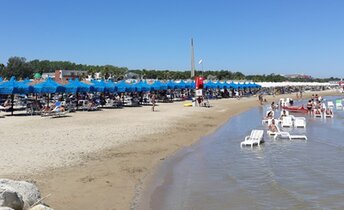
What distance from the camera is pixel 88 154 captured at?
44.3 feet

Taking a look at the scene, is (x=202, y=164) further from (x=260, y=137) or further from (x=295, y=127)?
(x=295, y=127)

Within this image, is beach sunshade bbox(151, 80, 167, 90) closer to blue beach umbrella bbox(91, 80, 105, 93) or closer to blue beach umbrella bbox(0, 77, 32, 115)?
blue beach umbrella bbox(91, 80, 105, 93)

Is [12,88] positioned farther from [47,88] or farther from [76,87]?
[76,87]

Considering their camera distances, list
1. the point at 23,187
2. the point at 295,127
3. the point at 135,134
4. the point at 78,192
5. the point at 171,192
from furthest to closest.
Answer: the point at 295,127, the point at 135,134, the point at 171,192, the point at 78,192, the point at 23,187

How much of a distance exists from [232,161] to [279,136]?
6.73m

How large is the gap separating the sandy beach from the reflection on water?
76 centimetres

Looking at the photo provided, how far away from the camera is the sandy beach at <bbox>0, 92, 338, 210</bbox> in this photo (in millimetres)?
9156

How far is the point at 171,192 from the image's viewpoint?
9.77m

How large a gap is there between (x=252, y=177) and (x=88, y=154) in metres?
5.29

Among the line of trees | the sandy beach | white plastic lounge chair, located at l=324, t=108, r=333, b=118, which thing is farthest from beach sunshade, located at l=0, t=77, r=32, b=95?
the line of trees

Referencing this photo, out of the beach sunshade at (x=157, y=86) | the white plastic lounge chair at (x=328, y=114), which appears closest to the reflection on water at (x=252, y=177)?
the white plastic lounge chair at (x=328, y=114)

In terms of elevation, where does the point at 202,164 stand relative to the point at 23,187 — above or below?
below

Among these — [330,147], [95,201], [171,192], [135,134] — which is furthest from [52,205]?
[330,147]

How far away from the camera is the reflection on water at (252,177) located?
352 inches
